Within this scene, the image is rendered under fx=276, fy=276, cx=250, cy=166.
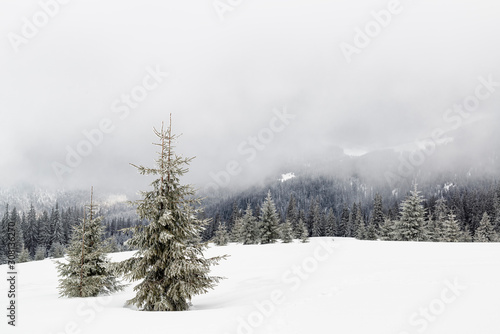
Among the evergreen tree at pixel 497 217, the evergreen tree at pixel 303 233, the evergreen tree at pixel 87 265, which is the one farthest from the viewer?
the evergreen tree at pixel 497 217

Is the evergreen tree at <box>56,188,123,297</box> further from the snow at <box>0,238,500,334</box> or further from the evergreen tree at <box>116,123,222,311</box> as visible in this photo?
the evergreen tree at <box>116,123,222,311</box>

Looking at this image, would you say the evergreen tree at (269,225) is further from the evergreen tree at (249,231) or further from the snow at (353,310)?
the snow at (353,310)

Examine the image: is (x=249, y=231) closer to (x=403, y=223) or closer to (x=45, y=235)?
(x=403, y=223)

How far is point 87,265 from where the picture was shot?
1554cm

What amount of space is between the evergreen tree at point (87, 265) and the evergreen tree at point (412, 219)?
3328 cm

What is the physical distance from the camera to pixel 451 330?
6402 millimetres

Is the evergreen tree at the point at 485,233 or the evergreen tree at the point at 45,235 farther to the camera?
the evergreen tree at the point at 45,235

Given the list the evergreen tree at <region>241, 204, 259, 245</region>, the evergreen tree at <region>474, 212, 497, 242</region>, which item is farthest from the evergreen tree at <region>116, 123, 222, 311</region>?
the evergreen tree at <region>474, 212, 497, 242</region>

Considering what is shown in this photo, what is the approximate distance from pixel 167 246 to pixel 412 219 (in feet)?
110

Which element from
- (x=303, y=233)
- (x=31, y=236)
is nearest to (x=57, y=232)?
(x=31, y=236)

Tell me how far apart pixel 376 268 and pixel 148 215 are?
36.8ft

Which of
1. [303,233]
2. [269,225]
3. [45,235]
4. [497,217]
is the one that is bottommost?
[303,233]

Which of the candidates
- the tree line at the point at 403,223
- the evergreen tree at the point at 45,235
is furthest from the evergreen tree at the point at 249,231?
the evergreen tree at the point at 45,235

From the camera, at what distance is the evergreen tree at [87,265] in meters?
15.2
